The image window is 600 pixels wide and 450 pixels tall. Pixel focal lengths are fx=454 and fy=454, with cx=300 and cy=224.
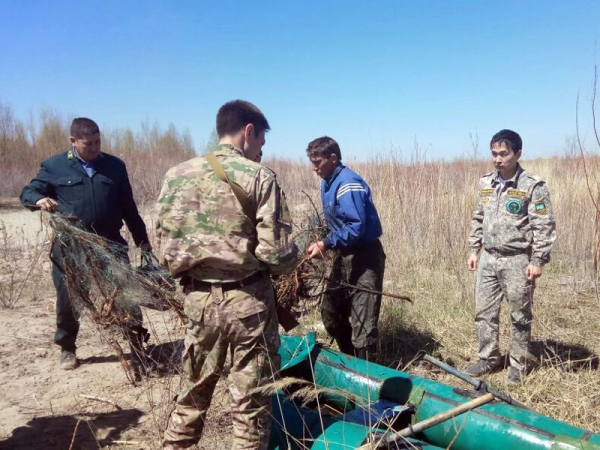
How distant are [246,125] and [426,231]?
5278 mm

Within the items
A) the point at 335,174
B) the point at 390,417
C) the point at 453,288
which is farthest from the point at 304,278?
the point at 453,288

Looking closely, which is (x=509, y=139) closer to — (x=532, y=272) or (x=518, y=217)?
(x=518, y=217)

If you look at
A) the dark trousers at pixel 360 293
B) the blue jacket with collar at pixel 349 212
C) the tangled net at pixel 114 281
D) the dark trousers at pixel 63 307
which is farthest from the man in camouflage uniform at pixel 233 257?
the dark trousers at pixel 63 307

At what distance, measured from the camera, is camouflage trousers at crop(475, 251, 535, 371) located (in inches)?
130

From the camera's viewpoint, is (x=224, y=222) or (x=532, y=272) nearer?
(x=224, y=222)

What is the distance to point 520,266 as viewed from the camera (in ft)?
10.9

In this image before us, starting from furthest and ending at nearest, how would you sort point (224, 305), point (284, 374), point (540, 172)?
point (540, 172)
point (284, 374)
point (224, 305)

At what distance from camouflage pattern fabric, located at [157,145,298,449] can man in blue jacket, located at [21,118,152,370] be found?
5.44 ft

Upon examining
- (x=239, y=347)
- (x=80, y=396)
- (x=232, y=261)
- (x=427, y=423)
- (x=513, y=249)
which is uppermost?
(x=232, y=261)

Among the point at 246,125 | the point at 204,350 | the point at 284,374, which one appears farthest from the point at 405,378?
the point at 246,125

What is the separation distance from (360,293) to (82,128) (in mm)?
2567

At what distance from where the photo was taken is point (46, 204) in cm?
345

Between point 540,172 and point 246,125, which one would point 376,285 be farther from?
point 540,172

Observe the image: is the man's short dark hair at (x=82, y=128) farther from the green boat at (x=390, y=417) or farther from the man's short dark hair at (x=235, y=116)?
the green boat at (x=390, y=417)
